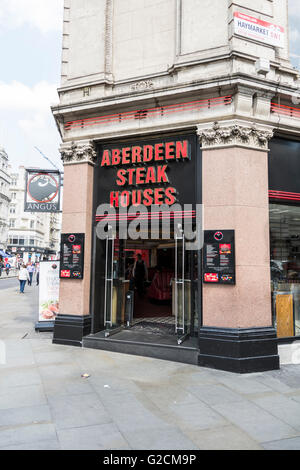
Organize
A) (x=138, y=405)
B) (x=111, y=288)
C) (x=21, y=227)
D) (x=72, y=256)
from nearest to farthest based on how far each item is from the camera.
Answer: (x=138, y=405), (x=72, y=256), (x=111, y=288), (x=21, y=227)

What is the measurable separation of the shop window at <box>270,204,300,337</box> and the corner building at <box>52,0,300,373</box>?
0.11 feet

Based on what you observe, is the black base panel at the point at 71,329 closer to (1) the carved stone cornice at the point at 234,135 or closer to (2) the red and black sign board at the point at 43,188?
(2) the red and black sign board at the point at 43,188

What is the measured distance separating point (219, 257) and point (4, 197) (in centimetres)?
8696

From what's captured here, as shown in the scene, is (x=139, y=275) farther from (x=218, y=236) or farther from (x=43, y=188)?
(x=218, y=236)

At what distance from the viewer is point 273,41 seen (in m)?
7.62

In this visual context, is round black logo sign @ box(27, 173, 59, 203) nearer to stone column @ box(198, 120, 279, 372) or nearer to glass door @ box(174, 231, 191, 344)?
glass door @ box(174, 231, 191, 344)

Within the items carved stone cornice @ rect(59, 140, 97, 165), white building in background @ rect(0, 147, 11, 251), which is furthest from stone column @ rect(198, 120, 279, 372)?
white building in background @ rect(0, 147, 11, 251)

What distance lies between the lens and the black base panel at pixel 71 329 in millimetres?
8125

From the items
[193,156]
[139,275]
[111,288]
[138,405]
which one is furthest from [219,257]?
Result: [139,275]

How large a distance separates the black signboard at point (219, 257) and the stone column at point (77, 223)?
126 inches

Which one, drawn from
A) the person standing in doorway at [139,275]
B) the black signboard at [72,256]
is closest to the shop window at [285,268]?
the black signboard at [72,256]

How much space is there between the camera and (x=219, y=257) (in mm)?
7012
